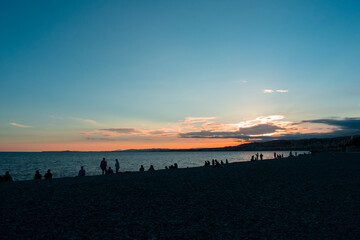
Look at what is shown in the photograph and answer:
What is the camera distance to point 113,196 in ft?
45.5

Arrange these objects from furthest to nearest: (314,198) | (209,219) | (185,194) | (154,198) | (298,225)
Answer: (185,194) < (154,198) < (314,198) < (209,219) < (298,225)

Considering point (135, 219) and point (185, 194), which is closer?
point (135, 219)

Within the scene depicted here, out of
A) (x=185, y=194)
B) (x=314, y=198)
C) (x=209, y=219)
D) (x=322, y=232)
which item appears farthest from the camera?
(x=185, y=194)

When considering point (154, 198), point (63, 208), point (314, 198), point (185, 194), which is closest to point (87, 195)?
point (63, 208)

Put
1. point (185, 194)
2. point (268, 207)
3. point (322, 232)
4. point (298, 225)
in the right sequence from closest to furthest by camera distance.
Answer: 1. point (322, 232)
2. point (298, 225)
3. point (268, 207)
4. point (185, 194)

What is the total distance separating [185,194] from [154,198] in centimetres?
207

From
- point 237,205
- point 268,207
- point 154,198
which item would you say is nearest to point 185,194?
point 154,198

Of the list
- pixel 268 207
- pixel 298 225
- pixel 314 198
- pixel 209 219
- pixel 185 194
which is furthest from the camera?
pixel 185 194

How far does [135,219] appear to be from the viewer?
9211mm

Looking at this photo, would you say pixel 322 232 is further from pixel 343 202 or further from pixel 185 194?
pixel 185 194

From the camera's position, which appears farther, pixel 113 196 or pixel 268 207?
pixel 113 196

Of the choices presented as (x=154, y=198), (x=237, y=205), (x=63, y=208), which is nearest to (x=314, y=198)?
(x=237, y=205)

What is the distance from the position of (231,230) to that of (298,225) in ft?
8.08

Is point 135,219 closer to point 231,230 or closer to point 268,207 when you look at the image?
point 231,230
